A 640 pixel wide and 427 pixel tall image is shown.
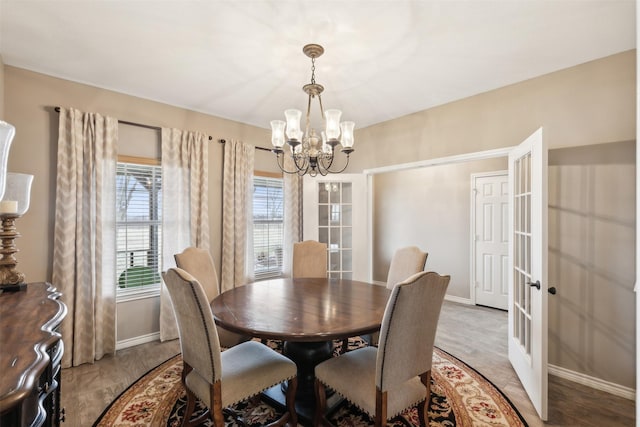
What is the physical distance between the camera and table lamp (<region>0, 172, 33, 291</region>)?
5.44 feet

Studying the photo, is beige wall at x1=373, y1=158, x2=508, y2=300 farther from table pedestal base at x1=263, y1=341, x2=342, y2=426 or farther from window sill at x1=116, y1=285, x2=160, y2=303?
window sill at x1=116, y1=285, x2=160, y2=303

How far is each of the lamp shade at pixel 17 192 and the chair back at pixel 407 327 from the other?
217cm

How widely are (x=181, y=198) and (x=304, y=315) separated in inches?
86.0

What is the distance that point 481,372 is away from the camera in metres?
2.55

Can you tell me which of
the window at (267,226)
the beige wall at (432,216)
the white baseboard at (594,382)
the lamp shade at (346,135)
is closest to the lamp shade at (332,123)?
the lamp shade at (346,135)

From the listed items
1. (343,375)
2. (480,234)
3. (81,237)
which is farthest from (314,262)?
(480,234)

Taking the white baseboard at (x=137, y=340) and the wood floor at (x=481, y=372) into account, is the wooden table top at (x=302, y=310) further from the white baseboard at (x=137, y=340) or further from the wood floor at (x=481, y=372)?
the white baseboard at (x=137, y=340)

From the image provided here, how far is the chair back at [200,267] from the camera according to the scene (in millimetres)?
2428

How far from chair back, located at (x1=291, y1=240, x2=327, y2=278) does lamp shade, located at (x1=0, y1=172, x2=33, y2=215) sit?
2.16m

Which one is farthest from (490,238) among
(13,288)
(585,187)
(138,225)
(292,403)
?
(13,288)

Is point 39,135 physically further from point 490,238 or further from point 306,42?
point 490,238

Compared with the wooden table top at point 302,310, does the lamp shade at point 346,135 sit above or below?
above

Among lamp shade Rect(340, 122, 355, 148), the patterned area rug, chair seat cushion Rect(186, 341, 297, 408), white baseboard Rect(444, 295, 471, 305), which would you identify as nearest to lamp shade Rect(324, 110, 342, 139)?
lamp shade Rect(340, 122, 355, 148)

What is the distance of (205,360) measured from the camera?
150cm
